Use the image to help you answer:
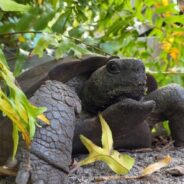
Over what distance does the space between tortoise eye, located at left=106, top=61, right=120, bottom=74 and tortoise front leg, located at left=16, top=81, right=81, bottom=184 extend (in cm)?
18

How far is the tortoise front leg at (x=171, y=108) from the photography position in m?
1.22

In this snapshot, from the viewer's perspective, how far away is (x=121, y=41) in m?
1.56

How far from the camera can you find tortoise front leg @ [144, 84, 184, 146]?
3.99 feet

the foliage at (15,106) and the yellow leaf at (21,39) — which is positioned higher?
the foliage at (15,106)

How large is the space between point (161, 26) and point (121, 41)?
0.64ft

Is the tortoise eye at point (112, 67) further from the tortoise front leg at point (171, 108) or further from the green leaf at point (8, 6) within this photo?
the green leaf at point (8, 6)

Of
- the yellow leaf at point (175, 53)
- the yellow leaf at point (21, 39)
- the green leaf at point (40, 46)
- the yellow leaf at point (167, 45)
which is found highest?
the green leaf at point (40, 46)

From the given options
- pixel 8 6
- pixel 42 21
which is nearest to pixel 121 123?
pixel 42 21

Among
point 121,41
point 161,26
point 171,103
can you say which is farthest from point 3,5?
point 161,26

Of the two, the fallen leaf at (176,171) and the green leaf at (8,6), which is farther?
the fallen leaf at (176,171)

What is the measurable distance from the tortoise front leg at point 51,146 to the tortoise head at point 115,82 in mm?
159

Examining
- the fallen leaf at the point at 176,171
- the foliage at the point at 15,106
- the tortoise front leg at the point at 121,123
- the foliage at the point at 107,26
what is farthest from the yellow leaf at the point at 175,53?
the foliage at the point at 15,106

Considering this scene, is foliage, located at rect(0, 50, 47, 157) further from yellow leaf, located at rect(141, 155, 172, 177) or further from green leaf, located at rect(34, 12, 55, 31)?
green leaf, located at rect(34, 12, 55, 31)

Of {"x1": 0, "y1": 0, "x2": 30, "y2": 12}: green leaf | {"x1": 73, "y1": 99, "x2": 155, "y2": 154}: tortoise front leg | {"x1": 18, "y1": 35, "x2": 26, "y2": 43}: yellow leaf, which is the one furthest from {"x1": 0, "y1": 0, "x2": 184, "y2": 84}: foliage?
{"x1": 0, "y1": 0, "x2": 30, "y2": 12}: green leaf
